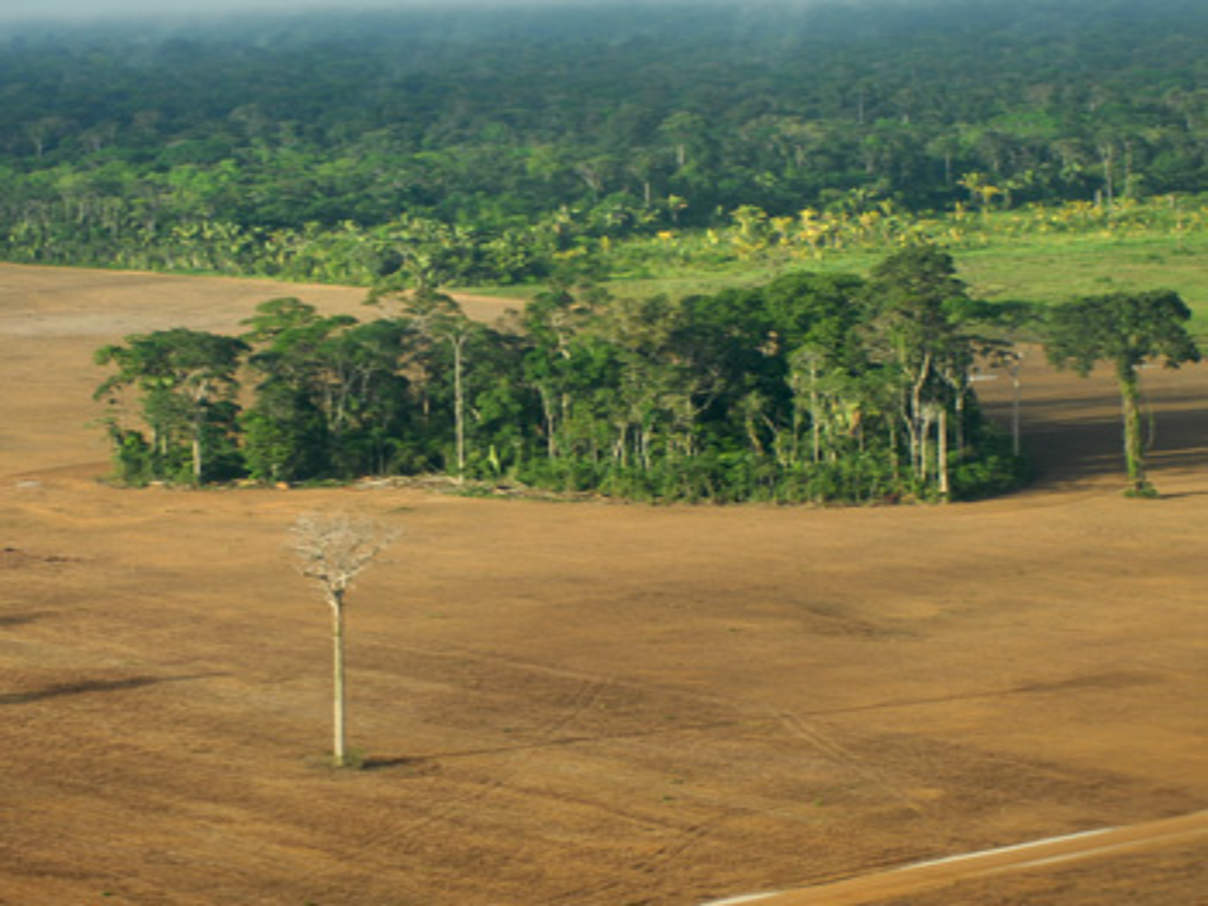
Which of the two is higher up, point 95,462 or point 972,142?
point 972,142

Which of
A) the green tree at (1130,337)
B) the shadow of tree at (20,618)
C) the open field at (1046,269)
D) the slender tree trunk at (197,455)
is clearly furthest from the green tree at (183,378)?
the open field at (1046,269)

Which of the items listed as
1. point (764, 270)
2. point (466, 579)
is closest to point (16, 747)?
point (466, 579)

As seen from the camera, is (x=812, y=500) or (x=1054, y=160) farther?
(x=1054, y=160)

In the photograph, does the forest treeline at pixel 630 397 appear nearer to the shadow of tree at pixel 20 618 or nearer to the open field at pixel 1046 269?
the shadow of tree at pixel 20 618

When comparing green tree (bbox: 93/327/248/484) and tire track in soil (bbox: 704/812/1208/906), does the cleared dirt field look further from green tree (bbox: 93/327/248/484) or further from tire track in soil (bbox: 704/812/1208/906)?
green tree (bbox: 93/327/248/484)

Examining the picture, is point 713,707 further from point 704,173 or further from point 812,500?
point 704,173

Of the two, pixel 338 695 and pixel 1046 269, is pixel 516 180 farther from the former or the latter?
pixel 338 695

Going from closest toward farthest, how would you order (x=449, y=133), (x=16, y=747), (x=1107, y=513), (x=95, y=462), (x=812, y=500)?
1. (x=16, y=747)
2. (x=1107, y=513)
3. (x=812, y=500)
4. (x=95, y=462)
5. (x=449, y=133)
